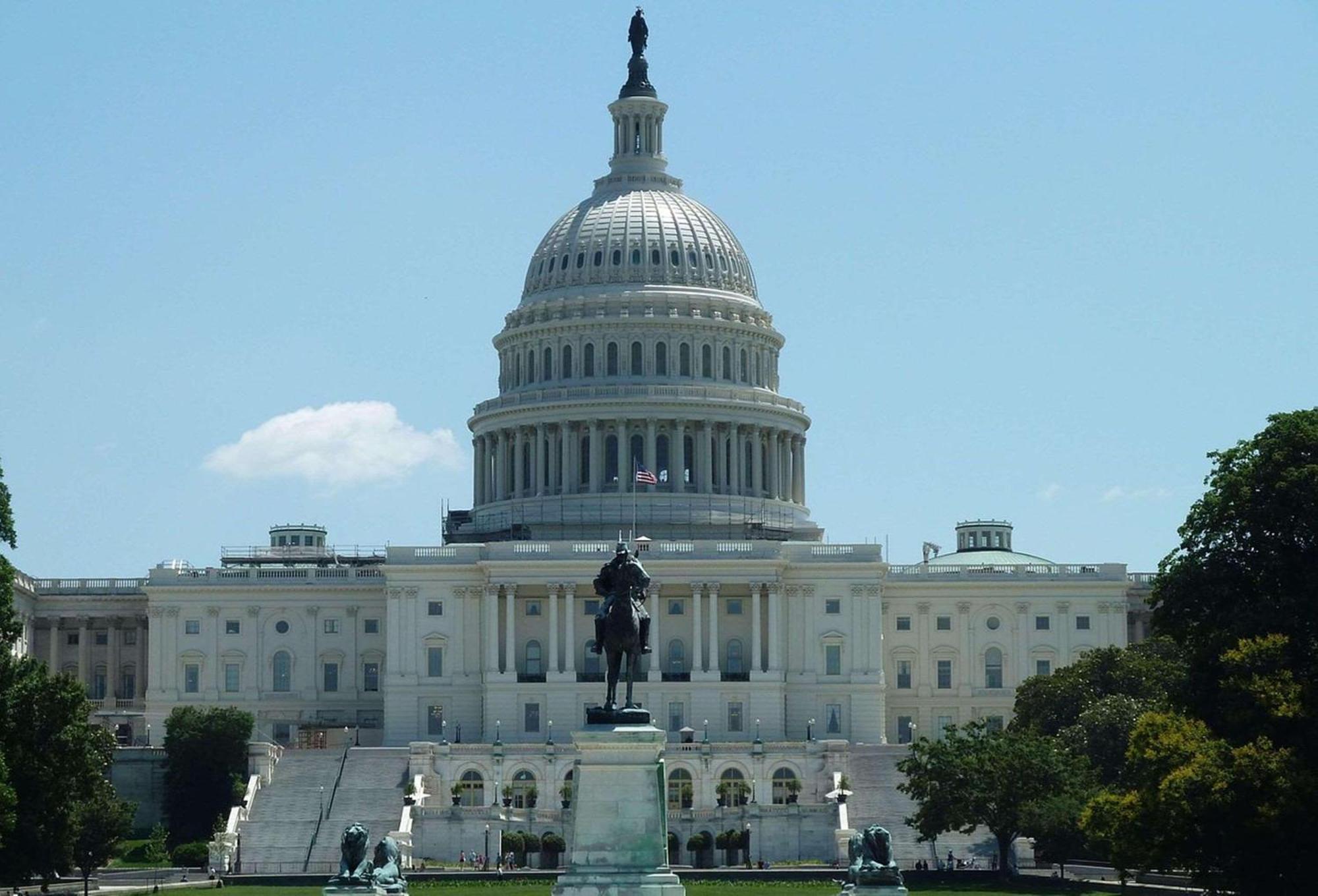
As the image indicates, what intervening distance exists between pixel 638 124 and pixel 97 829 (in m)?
81.9

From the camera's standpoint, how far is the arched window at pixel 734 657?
555 ft

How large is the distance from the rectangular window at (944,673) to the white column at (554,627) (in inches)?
927

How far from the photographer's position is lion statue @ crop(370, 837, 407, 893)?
73.4m

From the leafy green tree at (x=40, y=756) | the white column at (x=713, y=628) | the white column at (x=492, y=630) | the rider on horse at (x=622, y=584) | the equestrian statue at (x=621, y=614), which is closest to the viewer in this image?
the rider on horse at (x=622, y=584)

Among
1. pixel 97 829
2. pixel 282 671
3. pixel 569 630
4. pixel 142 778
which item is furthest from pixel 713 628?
pixel 97 829

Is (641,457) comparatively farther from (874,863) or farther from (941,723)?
(874,863)

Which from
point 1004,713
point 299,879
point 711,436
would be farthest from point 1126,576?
point 299,879

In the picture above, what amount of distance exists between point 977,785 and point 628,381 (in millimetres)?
61625

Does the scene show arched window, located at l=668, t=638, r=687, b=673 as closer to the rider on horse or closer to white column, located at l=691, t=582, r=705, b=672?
white column, located at l=691, t=582, r=705, b=672

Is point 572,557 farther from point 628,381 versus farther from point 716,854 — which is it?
point 716,854

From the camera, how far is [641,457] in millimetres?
182125

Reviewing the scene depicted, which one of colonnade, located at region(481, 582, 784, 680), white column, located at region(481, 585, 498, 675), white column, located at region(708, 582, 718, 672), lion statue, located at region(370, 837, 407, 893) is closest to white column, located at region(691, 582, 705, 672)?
colonnade, located at region(481, 582, 784, 680)

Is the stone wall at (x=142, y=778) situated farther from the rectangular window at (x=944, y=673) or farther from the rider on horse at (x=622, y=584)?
the rider on horse at (x=622, y=584)

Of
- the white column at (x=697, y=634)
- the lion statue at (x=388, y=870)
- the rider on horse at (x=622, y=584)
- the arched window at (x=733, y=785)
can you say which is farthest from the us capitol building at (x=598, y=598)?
the rider on horse at (x=622, y=584)
